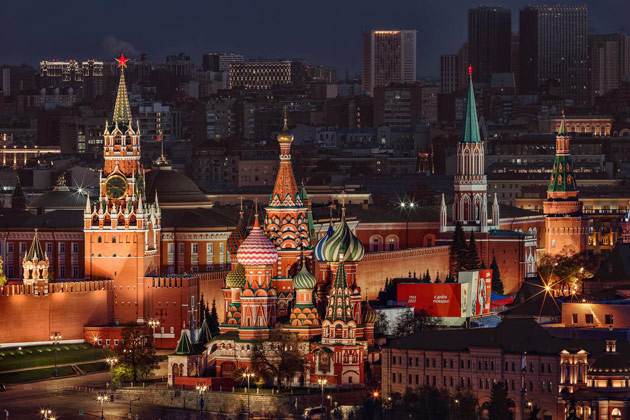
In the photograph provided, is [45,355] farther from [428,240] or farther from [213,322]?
[428,240]

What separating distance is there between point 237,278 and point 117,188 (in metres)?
12.5

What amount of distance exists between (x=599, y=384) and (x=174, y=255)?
3326 centimetres

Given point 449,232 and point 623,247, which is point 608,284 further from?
point 449,232

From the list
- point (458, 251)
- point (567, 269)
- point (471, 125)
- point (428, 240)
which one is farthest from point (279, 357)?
point (471, 125)

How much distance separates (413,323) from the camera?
124 m

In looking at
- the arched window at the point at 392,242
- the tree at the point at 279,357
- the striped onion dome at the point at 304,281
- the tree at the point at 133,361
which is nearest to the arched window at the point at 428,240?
the arched window at the point at 392,242

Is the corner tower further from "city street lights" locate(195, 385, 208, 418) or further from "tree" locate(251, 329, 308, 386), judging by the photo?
"city street lights" locate(195, 385, 208, 418)

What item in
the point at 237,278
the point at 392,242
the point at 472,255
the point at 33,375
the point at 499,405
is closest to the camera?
the point at 499,405

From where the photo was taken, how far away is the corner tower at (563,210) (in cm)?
16950

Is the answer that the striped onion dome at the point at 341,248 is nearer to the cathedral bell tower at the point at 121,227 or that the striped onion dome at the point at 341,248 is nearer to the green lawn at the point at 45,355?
the green lawn at the point at 45,355

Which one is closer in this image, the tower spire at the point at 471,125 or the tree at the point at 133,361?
the tree at the point at 133,361

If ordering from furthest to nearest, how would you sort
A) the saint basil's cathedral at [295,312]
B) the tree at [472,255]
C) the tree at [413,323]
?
the tree at [472,255] < the tree at [413,323] < the saint basil's cathedral at [295,312]

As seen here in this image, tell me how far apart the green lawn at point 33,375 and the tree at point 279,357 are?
868 centimetres

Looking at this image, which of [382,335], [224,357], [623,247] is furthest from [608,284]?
[224,357]
